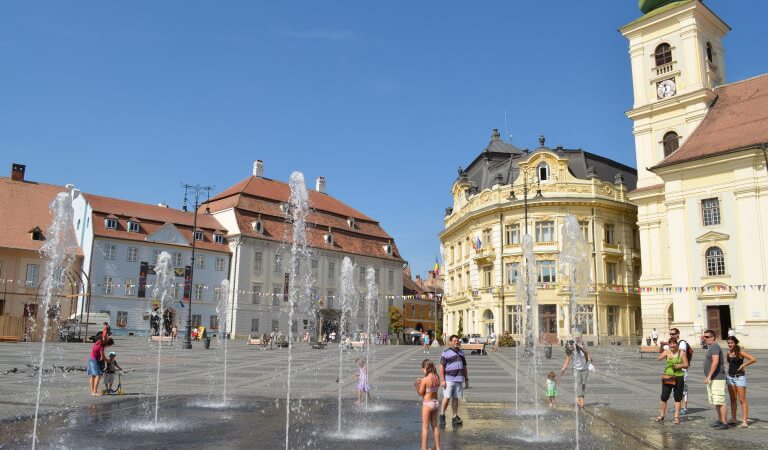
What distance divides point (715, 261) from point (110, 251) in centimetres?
4426

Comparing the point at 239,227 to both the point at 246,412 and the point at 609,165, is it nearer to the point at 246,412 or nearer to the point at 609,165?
the point at 609,165

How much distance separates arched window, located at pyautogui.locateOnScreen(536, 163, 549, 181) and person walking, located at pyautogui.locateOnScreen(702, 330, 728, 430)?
130 ft

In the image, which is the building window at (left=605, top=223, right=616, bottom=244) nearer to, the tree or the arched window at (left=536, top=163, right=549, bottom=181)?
the arched window at (left=536, top=163, right=549, bottom=181)

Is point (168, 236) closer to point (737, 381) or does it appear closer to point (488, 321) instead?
point (488, 321)

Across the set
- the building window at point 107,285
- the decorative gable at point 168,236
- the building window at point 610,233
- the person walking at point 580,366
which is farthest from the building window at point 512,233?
the person walking at point 580,366

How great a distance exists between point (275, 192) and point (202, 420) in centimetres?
5580

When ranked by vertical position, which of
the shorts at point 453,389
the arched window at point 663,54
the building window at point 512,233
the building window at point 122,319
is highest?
the arched window at point 663,54

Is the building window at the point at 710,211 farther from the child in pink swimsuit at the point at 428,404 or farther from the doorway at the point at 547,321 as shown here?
the child in pink swimsuit at the point at 428,404

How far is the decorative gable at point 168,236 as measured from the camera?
54.0 m

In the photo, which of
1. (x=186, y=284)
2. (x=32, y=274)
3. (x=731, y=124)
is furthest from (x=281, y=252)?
(x=731, y=124)

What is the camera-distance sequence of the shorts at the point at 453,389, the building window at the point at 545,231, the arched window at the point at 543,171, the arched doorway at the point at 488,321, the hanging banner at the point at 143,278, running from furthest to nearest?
1. the hanging banner at the point at 143,278
2. the arched doorway at the point at 488,321
3. the arched window at the point at 543,171
4. the building window at the point at 545,231
5. the shorts at the point at 453,389

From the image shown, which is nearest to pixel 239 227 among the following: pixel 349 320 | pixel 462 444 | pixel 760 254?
pixel 349 320

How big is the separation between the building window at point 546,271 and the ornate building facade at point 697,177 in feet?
27.0

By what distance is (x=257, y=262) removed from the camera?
2338 inches
